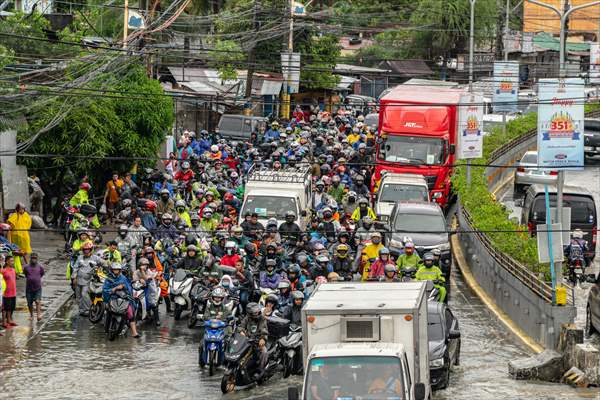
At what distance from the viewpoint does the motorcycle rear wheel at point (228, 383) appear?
806 inches

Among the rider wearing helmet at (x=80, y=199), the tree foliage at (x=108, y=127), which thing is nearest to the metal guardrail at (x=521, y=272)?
the tree foliage at (x=108, y=127)

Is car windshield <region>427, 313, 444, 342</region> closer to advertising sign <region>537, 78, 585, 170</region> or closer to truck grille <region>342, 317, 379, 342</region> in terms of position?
truck grille <region>342, 317, 379, 342</region>

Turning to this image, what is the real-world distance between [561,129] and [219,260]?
7.09 meters

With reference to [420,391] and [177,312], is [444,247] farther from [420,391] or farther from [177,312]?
[420,391]

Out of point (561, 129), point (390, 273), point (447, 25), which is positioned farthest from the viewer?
point (447, 25)

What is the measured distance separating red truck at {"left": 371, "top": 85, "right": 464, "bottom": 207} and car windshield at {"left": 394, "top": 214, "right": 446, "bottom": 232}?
6.94 meters

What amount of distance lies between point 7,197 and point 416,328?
17367mm

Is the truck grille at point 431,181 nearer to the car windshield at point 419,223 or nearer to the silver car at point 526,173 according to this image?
the silver car at point 526,173

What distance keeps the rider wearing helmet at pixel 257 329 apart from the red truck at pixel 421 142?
17699mm

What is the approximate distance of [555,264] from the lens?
25188 millimetres

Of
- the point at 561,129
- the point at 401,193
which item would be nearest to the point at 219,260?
the point at 561,129

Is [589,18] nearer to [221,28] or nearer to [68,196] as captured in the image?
[221,28]

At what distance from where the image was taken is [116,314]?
24.2 metres

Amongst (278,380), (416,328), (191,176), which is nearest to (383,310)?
(416,328)
